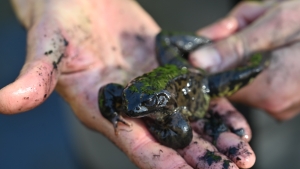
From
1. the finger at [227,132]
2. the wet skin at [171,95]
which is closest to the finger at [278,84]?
the wet skin at [171,95]

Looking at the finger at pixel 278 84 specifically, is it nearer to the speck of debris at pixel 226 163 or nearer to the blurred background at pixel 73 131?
the blurred background at pixel 73 131

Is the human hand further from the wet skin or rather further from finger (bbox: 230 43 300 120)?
the wet skin

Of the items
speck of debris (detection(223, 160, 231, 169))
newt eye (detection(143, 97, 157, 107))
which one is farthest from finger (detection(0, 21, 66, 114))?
speck of debris (detection(223, 160, 231, 169))

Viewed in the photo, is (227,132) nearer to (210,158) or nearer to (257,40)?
(210,158)

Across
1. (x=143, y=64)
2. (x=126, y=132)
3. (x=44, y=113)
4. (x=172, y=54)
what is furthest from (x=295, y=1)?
(x=44, y=113)

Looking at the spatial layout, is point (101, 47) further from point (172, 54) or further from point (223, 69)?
point (223, 69)

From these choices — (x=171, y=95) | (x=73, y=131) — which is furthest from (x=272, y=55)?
(x=73, y=131)

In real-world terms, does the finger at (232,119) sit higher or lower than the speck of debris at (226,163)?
lower
